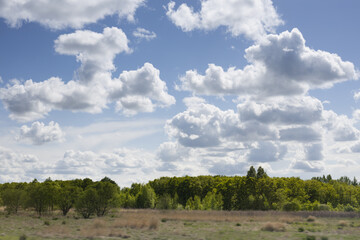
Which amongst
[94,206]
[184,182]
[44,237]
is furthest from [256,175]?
[44,237]

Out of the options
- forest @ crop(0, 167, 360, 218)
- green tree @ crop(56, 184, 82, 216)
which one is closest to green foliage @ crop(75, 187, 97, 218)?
forest @ crop(0, 167, 360, 218)

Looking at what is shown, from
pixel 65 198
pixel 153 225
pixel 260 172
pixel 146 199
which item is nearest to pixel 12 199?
pixel 65 198

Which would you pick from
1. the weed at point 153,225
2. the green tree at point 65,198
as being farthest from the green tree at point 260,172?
the weed at point 153,225

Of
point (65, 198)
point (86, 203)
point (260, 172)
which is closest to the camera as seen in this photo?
point (86, 203)

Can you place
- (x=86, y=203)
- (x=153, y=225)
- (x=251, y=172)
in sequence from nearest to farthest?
(x=153, y=225)
(x=86, y=203)
(x=251, y=172)

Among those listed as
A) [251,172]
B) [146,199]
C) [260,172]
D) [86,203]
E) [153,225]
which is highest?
[251,172]

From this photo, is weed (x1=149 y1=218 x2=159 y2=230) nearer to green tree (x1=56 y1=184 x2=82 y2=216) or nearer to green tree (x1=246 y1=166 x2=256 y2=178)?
green tree (x1=56 y1=184 x2=82 y2=216)

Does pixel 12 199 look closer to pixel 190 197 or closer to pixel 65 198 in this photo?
pixel 65 198

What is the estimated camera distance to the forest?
73.0 metres

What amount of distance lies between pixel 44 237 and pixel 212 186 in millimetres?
85254

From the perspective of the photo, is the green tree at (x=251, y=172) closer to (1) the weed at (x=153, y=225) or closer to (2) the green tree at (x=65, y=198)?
(2) the green tree at (x=65, y=198)

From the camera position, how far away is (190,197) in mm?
104250

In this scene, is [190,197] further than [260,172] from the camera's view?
No

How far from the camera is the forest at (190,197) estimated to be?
73.0 metres
